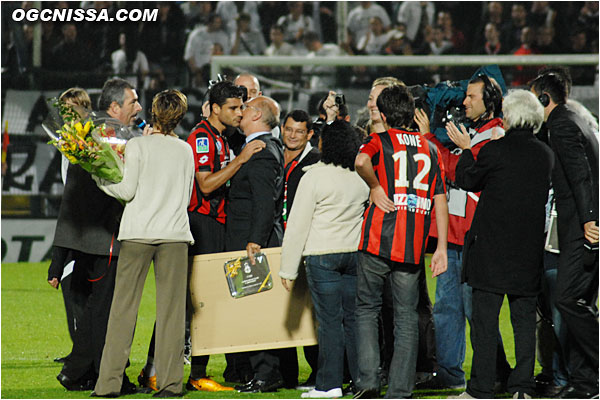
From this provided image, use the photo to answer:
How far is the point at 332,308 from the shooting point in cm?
475

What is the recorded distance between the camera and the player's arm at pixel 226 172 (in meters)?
5.07

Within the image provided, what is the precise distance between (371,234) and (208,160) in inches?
48.1

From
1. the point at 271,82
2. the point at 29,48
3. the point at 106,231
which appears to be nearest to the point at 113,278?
the point at 106,231

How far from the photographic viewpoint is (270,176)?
16.7 feet

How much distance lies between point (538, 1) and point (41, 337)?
1155 centimetres

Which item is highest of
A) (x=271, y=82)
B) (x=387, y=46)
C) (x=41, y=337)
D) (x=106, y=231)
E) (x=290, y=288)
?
(x=387, y=46)

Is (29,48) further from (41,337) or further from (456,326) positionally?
(456,326)

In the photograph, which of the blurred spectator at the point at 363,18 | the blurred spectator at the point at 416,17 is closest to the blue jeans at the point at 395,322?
the blurred spectator at the point at 363,18

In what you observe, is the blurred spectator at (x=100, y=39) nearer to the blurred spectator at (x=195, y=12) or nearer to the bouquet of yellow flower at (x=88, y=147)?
the blurred spectator at (x=195, y=12)

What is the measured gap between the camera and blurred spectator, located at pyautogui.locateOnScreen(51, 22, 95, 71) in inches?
559

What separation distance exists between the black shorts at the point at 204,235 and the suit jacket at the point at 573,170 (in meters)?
2.03

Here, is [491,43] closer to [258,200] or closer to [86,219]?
[258,200]

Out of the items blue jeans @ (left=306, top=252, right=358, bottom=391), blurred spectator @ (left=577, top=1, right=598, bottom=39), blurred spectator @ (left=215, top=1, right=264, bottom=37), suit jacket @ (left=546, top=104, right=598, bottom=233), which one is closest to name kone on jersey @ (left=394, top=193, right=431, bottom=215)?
blue jeans @ (left=306, top=252, right=358, bottom=391)

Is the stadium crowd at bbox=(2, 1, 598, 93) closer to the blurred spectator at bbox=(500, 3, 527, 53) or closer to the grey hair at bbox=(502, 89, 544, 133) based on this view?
the blurred spectator at bbox=(500, 3, 527, 53)
